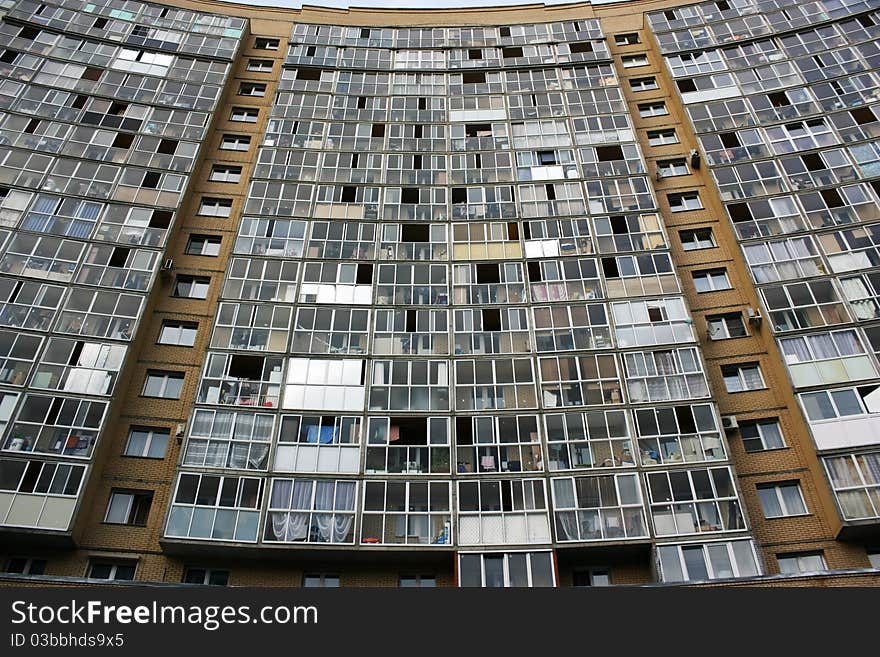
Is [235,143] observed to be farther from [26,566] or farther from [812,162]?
[812,162]

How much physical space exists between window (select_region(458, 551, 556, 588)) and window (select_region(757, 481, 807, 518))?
7.53 metres

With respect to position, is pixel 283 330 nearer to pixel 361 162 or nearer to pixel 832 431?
pixel 361 162

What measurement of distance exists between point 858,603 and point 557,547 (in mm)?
8977

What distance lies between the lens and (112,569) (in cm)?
2141

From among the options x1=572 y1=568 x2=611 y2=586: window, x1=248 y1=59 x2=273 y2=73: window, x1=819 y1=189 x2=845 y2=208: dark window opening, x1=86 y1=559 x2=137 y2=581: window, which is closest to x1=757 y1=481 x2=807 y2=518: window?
x1=572 y1=568 x2=611 y2=586: window

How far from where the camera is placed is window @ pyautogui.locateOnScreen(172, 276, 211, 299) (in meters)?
28.6

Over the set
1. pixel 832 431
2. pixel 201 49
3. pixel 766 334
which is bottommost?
pixel 832 431

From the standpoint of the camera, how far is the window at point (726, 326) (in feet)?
88.2

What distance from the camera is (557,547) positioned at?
2102 centimetres

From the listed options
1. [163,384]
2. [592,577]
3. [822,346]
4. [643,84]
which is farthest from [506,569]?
[643,84]

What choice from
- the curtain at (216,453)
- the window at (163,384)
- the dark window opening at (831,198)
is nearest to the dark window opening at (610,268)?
the dark window opening at (831,198)

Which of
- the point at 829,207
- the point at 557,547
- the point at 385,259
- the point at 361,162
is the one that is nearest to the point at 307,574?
the point at 557,547

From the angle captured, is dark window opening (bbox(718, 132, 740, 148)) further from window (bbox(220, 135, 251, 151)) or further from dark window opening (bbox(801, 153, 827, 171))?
window (bbox(220, 135, 251, 151))

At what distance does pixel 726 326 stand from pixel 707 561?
1032cm
